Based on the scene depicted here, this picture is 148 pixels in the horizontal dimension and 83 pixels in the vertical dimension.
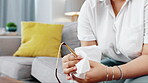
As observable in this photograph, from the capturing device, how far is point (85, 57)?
2.62 feet

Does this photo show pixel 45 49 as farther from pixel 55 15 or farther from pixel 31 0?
pixel 31 0

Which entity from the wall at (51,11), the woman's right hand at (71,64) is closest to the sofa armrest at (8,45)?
the wall at (51,11)

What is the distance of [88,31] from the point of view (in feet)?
3.57

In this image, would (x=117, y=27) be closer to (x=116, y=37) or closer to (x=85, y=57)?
(x=116, y=37)

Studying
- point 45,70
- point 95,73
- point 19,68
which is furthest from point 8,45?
point 95,73

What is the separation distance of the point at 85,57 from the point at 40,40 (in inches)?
56.8

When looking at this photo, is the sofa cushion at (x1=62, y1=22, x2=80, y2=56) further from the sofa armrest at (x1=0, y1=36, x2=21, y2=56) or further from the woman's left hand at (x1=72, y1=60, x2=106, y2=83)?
the woman's left hand at (x1=72, y1=60, x2=106, y2=83)

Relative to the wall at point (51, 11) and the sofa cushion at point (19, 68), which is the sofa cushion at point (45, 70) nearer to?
the sofa cushion at point (19, 68)

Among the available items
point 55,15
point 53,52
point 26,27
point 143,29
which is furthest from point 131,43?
point 55,15

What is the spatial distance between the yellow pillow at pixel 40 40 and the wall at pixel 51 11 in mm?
1101

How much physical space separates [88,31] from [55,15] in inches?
93.8

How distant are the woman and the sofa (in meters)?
0.34

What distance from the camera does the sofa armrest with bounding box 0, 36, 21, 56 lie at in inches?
89.7

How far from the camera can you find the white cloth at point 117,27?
36.1 inches
